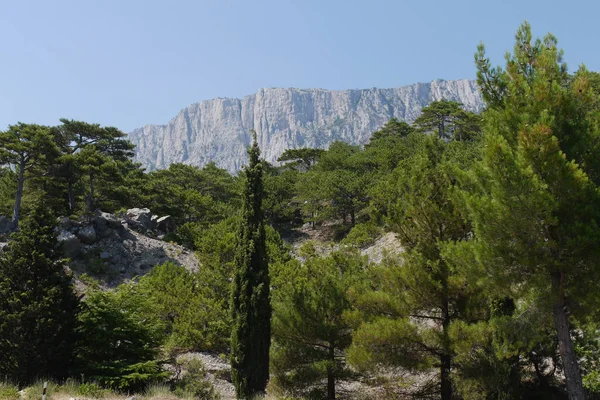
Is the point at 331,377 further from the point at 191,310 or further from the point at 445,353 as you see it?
the point at 191,310

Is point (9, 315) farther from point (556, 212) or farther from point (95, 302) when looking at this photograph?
point (556, 212)

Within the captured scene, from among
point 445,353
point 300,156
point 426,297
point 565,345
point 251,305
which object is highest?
point 300,156

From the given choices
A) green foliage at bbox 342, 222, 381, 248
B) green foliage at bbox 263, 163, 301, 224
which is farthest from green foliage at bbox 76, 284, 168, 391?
green foliage at bbox 263, 163, 301, 224

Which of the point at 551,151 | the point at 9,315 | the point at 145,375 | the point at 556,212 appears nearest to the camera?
the point at 551,151

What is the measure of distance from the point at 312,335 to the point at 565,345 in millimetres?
5448

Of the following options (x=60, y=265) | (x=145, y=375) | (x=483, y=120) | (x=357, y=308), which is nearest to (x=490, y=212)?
(x=483, y=120)

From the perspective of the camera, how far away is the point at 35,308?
808 centimetres

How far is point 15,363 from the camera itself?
8.05 m

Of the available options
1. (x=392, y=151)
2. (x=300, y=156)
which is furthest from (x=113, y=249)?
(x=300, y=156)

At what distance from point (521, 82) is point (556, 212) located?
212 cm

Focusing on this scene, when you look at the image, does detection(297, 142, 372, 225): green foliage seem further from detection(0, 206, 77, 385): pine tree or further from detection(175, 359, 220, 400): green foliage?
detection(0, 206, 77, 385): pine tree

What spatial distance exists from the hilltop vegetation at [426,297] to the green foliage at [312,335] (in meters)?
0.04

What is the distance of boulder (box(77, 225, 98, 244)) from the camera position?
22016 millimetres

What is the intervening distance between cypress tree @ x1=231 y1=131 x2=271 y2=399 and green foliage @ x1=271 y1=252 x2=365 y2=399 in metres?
0.39
